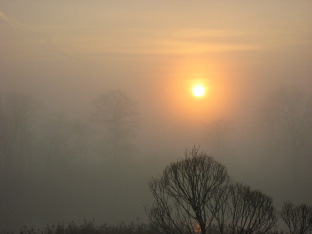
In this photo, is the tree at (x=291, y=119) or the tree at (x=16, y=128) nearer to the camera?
the tree at (x=16, y=128)

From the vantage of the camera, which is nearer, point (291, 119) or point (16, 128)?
point (16, 128)

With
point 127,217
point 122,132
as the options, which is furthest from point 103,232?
point 122,132

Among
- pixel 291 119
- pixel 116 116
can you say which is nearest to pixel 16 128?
pixel 116 116

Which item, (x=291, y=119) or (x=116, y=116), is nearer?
(x=116, y=116)

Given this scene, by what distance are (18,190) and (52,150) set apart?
30.8 feet

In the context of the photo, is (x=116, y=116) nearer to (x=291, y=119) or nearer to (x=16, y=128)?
(x=16, y=128)

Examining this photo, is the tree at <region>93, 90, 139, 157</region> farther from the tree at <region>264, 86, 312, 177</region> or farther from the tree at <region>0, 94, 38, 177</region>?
the tree at <region>264, 86, 312, 177</region>

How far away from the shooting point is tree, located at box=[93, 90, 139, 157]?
6662cm

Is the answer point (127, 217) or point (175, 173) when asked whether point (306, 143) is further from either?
point (175, 173)

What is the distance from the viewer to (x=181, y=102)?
102 meters

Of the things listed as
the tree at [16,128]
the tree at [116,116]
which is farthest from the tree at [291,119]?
the tree at [16,128]

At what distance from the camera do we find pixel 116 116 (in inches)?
2623

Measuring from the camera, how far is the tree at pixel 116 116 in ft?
219

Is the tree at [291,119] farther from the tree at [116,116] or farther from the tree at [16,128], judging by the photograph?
the tree at [16,128]
